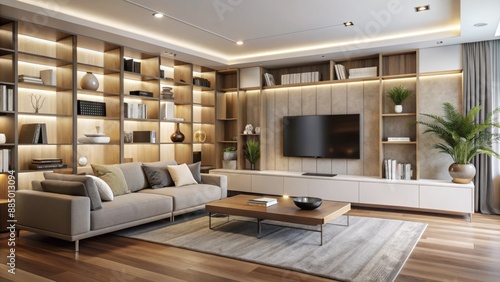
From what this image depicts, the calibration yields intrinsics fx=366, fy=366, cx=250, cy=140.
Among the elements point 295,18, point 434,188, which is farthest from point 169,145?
point 434,188

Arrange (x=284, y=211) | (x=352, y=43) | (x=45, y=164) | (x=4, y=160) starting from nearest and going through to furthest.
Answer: (x=284, y=211) < (x=4, y=160) < (x=45, y=164) < (x=352, y=43)

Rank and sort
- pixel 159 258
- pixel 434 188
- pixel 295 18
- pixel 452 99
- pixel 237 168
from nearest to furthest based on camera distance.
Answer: pixel 159 258 < pixel 295 18 < pixel 434 188 < pixel 452 99 < pixel 237 168

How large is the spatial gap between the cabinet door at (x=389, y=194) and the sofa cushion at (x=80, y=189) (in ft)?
12.6

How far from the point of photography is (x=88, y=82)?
5.07 m

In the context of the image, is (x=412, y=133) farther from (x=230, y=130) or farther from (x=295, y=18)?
(x=230, y=130)

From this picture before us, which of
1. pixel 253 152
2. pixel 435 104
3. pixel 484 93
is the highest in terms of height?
pixel 484 93

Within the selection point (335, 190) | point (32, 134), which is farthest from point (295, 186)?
point (32, 134)

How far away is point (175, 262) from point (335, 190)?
3.34 meters

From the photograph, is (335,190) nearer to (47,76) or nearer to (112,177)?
(112,177)

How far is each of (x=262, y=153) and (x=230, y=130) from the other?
39.6 inches

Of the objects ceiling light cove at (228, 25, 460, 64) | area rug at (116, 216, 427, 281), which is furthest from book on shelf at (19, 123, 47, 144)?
ceiling light cove at (228, 25, 460, 64)

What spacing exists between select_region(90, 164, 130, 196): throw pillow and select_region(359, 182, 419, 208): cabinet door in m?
3.52

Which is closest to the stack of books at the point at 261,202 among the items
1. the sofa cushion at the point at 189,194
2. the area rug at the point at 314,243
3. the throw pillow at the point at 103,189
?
the area rug at the point at 314,243

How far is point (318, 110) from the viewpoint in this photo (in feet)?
21.8
